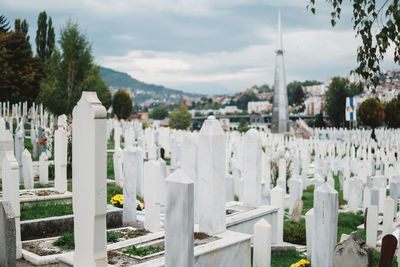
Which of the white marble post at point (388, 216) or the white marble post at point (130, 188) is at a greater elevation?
the white marble post at point (130, 188)

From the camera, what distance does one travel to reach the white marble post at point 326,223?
140 inches

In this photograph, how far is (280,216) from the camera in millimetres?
6055

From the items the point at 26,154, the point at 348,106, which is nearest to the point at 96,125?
the point at 26,154

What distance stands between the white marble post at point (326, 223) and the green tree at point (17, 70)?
30989mm

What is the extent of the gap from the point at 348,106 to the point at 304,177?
2065 centimetres

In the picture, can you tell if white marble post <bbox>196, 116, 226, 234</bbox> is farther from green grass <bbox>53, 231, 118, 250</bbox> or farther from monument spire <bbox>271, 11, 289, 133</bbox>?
monument spire <bbox>271, 11, 289, 133</bbox>

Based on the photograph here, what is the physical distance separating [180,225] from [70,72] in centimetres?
1823

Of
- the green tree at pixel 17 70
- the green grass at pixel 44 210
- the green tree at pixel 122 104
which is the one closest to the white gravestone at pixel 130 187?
the green grass at pixel 44 210

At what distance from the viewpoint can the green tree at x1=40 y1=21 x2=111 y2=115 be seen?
63.8 ft

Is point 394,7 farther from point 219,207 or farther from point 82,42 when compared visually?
point 82,42

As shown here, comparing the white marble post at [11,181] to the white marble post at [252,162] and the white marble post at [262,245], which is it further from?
the white marble post at [252,162]

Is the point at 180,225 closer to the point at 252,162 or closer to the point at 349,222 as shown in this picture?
the point at 252,162

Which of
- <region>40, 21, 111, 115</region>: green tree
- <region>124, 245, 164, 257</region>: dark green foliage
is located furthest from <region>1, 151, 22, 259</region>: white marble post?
<region>40, 21, 111, 115</region>: green tree

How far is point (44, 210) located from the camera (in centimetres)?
644
